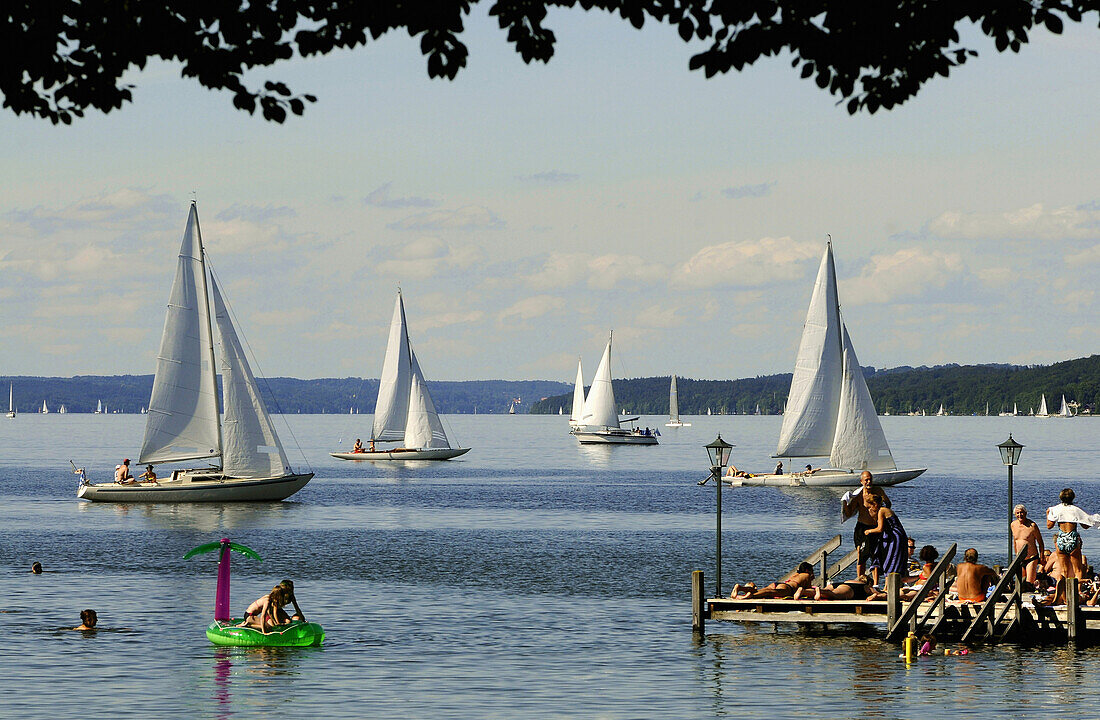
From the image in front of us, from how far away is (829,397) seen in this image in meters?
71.7

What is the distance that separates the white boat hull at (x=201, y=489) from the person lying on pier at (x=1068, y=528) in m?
43.6

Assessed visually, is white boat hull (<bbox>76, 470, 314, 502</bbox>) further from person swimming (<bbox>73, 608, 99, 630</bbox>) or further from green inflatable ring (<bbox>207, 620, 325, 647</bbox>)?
green inflatable ring (<bbox>207, 620, 325, 647</bbox>)

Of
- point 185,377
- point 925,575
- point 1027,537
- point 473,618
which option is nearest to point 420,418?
point 185,377

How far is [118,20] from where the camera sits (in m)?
9.68

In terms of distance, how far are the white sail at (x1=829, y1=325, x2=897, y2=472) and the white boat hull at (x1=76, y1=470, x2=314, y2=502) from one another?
2647 cm

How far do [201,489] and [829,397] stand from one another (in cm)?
3018

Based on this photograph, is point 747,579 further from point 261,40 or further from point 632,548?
point 261,40

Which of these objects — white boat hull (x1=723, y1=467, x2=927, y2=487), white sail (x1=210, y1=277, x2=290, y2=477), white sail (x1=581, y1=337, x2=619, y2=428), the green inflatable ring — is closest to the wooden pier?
the green inflatable ring

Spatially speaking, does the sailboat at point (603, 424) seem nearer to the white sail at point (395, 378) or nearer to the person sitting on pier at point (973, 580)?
the white sail at point (395, 378)

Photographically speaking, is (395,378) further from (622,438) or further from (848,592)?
(848,592)

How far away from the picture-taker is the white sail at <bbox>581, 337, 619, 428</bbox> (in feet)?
490

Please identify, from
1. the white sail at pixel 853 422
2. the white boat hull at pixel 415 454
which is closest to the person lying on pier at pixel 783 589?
the white sail at pixel 853 422

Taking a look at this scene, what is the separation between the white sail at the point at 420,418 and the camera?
103 metres

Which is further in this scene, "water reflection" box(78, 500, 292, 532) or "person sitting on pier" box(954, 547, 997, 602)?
"water reflection" box(78, 500, 292, 532)
